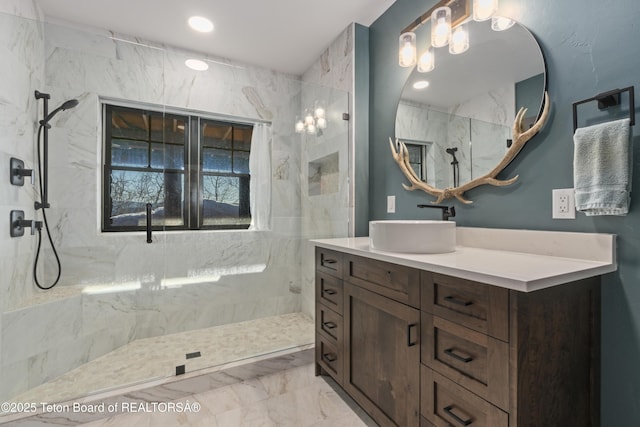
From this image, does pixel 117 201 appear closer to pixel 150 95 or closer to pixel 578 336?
pixel 150 95

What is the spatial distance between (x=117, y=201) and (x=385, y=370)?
2290 millimetres

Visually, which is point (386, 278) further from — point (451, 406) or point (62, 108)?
point (62, 108)

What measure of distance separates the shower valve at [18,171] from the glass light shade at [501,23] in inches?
108

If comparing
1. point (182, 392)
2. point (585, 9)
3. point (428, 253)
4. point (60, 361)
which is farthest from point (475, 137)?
point (60, 361)

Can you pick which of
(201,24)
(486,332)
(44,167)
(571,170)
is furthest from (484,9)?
(44,167)

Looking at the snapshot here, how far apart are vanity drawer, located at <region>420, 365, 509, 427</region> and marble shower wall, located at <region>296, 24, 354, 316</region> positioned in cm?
139

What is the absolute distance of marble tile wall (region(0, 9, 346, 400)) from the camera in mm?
1756

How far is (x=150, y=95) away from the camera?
2.46 meters

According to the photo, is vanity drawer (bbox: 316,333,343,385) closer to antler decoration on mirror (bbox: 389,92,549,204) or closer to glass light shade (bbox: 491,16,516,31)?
antler decoration on mirror (bbox: 389,92,549,204)

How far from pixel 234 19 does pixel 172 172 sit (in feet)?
4.14

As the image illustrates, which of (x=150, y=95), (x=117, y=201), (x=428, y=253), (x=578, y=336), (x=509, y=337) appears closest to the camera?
(x=509, y=337)

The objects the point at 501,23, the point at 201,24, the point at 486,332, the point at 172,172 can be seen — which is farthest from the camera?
the point at 172,172

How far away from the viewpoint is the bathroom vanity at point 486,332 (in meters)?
0.83

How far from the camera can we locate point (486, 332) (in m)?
0.88
